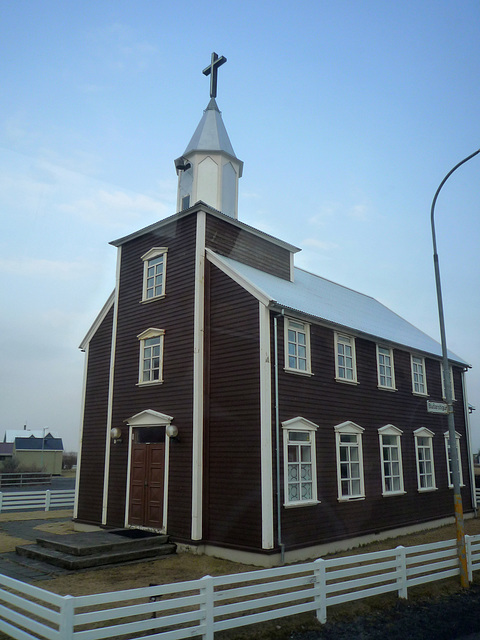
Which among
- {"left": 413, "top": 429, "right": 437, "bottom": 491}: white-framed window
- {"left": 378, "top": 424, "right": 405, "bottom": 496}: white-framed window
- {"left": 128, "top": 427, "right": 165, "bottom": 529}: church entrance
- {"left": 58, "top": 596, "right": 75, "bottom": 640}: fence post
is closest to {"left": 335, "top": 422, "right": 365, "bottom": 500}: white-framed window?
{"left": 378, "top": 424, "right": 405, "bottom": 496}: white-framed window

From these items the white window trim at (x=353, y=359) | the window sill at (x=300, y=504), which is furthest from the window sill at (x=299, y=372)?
the window sill at (x=300, y=504)

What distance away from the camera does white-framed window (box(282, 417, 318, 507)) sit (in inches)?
563

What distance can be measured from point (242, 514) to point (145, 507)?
150 inches

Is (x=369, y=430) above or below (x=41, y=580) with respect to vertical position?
above

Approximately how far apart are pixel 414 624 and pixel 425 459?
1276 centimetres

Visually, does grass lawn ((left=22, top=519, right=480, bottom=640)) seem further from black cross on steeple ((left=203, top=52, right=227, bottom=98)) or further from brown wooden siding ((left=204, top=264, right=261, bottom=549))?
black cross on steeple ((left=203, top=52, right=227, bottom=98))

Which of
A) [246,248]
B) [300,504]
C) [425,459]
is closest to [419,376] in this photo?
[425,459]

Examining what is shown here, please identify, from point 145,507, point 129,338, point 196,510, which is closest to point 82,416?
point 129,338

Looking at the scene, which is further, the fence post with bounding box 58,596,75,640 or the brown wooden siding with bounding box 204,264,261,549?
the brown wooden siding with bounding box 204,264,261,549

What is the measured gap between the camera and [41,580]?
→ 37.3 feet

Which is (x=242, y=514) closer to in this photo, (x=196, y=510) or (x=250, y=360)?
(x=196, y=510)

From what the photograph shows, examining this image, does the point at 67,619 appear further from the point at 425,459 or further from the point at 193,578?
the point at 425,459

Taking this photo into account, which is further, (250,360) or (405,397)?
(405,397)

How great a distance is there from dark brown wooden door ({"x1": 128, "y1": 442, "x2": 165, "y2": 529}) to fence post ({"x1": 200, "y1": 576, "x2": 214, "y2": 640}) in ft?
26.8
